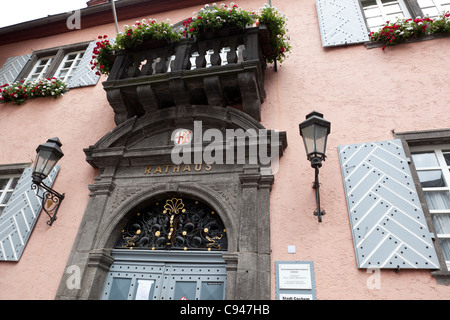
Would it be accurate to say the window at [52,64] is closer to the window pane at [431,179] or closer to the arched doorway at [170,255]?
the arched doorway at [170,255]

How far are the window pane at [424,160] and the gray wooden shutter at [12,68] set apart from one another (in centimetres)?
841

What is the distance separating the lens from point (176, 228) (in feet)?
14.0

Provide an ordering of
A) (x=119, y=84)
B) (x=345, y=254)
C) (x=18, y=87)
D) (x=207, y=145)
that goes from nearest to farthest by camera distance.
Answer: (x=345, y=254), (x=207, y=145), (x=119, y=84), (x=18, y=87)

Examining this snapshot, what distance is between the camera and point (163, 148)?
464cm

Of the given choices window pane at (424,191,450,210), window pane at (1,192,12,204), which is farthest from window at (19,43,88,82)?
window pane at (424,191,450,210)

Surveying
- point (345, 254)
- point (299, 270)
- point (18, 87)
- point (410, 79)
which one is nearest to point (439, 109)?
point (410, 79)

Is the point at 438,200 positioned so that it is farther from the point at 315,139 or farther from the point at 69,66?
the point at 69,66

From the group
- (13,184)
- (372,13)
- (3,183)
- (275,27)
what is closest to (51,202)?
(13,184)

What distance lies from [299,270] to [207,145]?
6.99 feet

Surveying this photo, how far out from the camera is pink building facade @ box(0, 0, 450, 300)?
3332mm

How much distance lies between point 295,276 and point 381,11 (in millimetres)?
5134

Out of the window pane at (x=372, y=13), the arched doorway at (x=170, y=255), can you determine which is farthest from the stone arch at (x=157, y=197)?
the window pane at (x=372, y=13)
